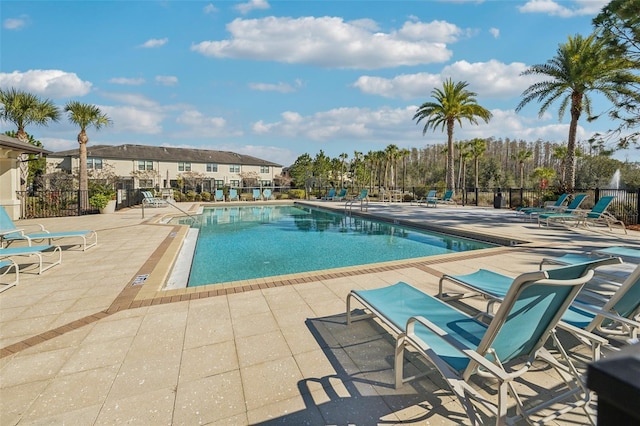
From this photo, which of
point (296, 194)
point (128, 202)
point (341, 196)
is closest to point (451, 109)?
point (341, 196)

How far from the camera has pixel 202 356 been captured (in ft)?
8.51

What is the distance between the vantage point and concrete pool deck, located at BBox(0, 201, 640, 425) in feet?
6.54

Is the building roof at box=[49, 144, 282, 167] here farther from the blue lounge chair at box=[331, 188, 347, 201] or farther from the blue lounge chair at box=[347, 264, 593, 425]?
the blue lounge chair at box=[347, 264, 593, 425]

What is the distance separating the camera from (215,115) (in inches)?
1112

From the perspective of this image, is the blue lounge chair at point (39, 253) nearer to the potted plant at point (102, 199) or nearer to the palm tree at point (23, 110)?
the potted plant at point (102, 199)

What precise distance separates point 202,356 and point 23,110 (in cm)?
1980

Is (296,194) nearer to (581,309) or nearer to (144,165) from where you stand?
(144,165)

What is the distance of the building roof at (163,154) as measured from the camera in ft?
115

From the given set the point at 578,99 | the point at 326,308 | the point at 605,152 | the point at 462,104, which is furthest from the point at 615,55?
the point at 326,308

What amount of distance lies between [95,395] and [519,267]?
18.6 feet

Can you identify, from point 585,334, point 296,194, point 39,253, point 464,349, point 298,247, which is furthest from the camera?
point 296,194

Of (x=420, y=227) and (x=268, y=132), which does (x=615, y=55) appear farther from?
(x=268, y=132)

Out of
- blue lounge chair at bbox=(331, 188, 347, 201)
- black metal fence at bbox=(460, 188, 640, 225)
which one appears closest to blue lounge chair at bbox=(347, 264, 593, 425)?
black metal fence at bbox=(460, 188, 640, 225)

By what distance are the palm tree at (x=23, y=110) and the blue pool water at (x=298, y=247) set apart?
1122 centimetres
